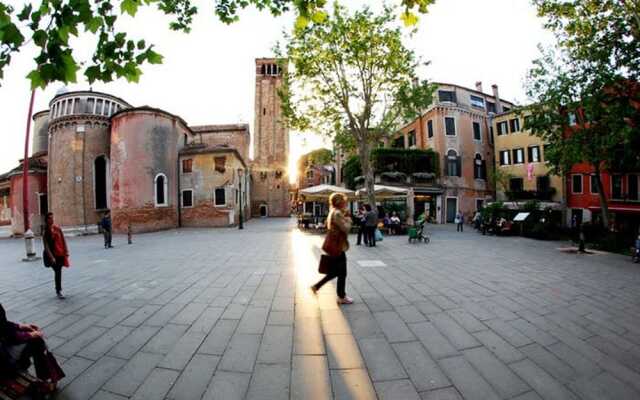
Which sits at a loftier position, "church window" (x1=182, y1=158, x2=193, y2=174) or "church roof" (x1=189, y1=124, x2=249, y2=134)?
"church roof" (x1=189, y1=124, x2=249, y2=134)

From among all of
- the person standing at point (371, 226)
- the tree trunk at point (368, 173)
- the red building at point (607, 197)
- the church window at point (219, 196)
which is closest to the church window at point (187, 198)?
the church window at point (219, 196)

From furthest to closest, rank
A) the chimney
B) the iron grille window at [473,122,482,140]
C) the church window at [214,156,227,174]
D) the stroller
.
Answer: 1. the chimney
2. the iron grille window at [473,122,482,140]
3. the church window at [214,156,227,174]
4. the stroller

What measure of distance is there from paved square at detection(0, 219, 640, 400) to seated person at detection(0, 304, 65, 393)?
0.24 metres

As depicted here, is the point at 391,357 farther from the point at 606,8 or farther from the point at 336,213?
the point at 606,8

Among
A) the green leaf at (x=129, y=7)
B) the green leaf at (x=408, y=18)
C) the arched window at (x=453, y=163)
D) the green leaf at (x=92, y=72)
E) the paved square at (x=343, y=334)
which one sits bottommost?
the paved square at (x=343, y=334)

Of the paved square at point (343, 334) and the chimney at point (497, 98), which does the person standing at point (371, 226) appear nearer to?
the paved square at point (343, 334)

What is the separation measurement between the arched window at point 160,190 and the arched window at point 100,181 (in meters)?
5.23

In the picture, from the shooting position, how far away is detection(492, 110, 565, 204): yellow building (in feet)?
77.4

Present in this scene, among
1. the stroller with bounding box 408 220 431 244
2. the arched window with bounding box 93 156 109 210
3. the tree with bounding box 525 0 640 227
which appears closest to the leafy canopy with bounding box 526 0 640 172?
the tree with bounding box 525 0 640 227

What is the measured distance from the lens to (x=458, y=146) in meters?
26.7

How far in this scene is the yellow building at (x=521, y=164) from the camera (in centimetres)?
2358

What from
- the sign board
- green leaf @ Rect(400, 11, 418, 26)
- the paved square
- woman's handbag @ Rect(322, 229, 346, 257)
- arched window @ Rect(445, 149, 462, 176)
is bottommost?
the paved square

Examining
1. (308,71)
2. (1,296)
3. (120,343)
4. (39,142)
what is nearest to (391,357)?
(120,343)

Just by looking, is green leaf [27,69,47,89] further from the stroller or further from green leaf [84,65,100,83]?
Result: the stroller
